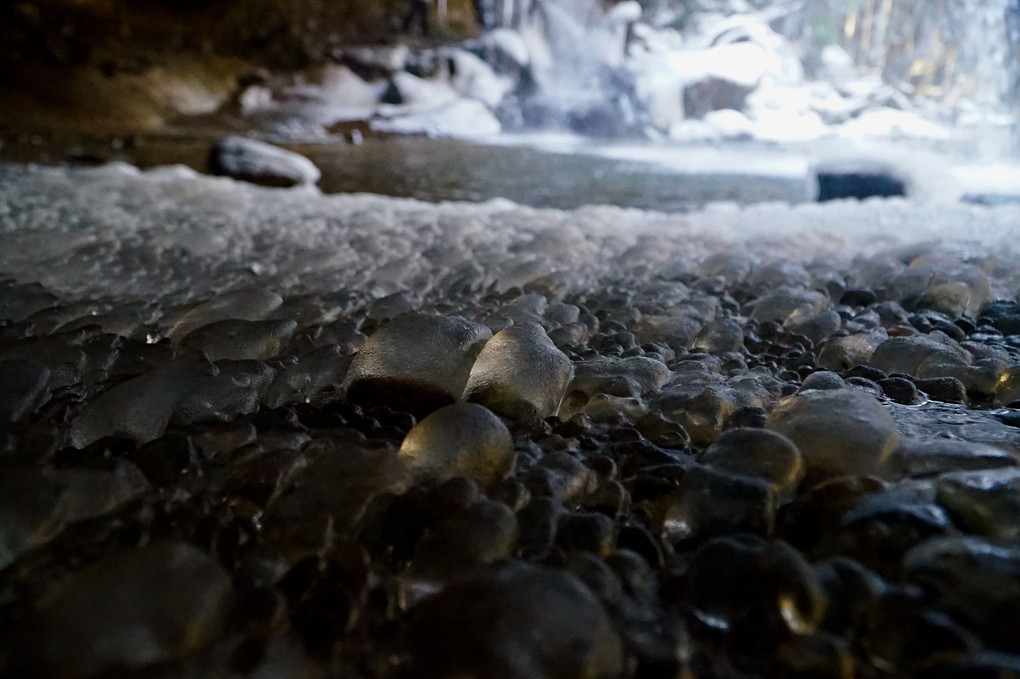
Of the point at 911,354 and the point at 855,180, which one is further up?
the point at 855,180

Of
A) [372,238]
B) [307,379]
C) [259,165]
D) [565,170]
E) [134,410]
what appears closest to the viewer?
[134,410]

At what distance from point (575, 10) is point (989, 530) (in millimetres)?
12463

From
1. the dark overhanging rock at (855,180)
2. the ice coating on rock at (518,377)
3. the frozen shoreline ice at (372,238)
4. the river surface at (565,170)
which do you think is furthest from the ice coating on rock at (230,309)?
the dark overhanging rock at (855,180)

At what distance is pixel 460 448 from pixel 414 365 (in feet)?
0.57

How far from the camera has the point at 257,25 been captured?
805cm

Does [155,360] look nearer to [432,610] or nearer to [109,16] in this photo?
[432,610]

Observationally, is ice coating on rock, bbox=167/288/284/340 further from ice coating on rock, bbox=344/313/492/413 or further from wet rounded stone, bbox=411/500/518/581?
wet rounded stone, bbox=411/500/518/581

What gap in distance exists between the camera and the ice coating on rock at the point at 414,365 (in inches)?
23.9

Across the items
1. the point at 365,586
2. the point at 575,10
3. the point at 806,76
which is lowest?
the point at 365,586

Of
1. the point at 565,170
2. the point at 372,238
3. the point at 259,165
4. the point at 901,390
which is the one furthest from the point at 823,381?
the point at 565,170

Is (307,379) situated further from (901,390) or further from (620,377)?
(901,390)

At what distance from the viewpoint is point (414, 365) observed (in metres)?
0.62

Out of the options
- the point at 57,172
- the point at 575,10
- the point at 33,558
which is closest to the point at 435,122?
the point at 575,10

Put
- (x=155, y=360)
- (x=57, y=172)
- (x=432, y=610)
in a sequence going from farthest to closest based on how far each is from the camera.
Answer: (x=57, y=172) → (x=155, y=360) → (x=432, y=610)
